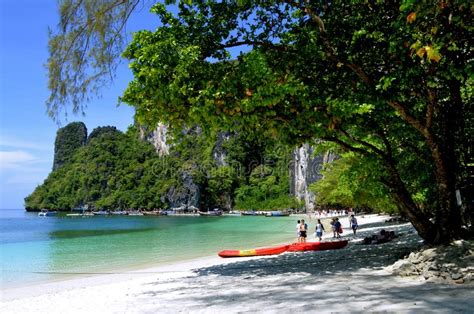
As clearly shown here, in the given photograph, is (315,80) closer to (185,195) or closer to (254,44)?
(254,44)

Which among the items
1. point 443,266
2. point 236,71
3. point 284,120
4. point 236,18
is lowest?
point 443,266

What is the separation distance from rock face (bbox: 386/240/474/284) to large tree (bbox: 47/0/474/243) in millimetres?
779

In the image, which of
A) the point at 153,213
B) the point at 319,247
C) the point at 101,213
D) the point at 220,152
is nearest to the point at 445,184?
the point at 319,247

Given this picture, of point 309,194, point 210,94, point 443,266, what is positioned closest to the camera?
point 443,266

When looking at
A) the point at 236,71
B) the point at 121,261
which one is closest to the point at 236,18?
the point at 236,71

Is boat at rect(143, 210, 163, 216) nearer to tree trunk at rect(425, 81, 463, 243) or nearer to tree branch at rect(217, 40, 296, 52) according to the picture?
Answer: tree branch at rect(217, 40, 296, 52)

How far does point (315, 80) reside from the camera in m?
10.4

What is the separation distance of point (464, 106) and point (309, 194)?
8653 cm

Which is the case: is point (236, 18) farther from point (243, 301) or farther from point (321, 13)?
point (243, 301)

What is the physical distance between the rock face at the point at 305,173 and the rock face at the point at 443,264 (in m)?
74.3

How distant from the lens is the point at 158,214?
414 feet

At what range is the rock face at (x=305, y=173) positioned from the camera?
9412 cm

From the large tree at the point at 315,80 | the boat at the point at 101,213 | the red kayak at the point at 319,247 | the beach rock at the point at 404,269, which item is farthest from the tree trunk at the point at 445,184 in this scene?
the boat at the point at 101,213

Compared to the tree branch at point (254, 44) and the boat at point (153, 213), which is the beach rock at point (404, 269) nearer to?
the tree branch at point (254, 44)
